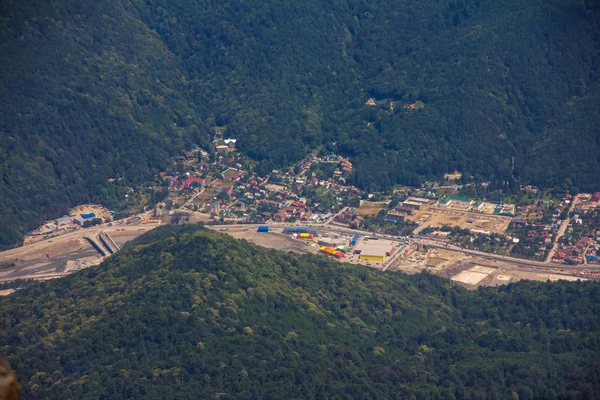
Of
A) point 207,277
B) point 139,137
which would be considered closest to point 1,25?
point 139,137

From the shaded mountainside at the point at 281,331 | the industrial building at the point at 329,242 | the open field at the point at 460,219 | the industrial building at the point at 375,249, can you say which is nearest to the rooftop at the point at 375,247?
the industrial building at the point at 375,249

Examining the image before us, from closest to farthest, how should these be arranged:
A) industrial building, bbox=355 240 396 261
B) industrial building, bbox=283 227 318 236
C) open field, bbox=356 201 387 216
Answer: industrial building, bbox=355 240 396 261 < industrial building, bbox=283 227 318 236 < open field, bbox=356 201 387 216

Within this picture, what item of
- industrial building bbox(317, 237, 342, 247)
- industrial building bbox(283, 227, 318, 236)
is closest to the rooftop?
industrial building bbox(317, 237, 342, 247)

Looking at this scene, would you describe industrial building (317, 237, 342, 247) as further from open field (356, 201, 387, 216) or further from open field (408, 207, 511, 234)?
open field (408, 207, 511, 234)

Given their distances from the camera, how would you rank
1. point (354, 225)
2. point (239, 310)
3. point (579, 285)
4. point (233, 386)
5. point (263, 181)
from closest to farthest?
point (233, 386)
point (239, 310)
point (579, 285)
point (354, 225)
point (263, 181)

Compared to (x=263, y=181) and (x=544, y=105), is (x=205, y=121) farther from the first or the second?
(x=544, y=105)

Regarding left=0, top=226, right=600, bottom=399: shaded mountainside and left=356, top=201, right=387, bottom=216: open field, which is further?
left=356, top=201, right=387, bottom=216: open field
